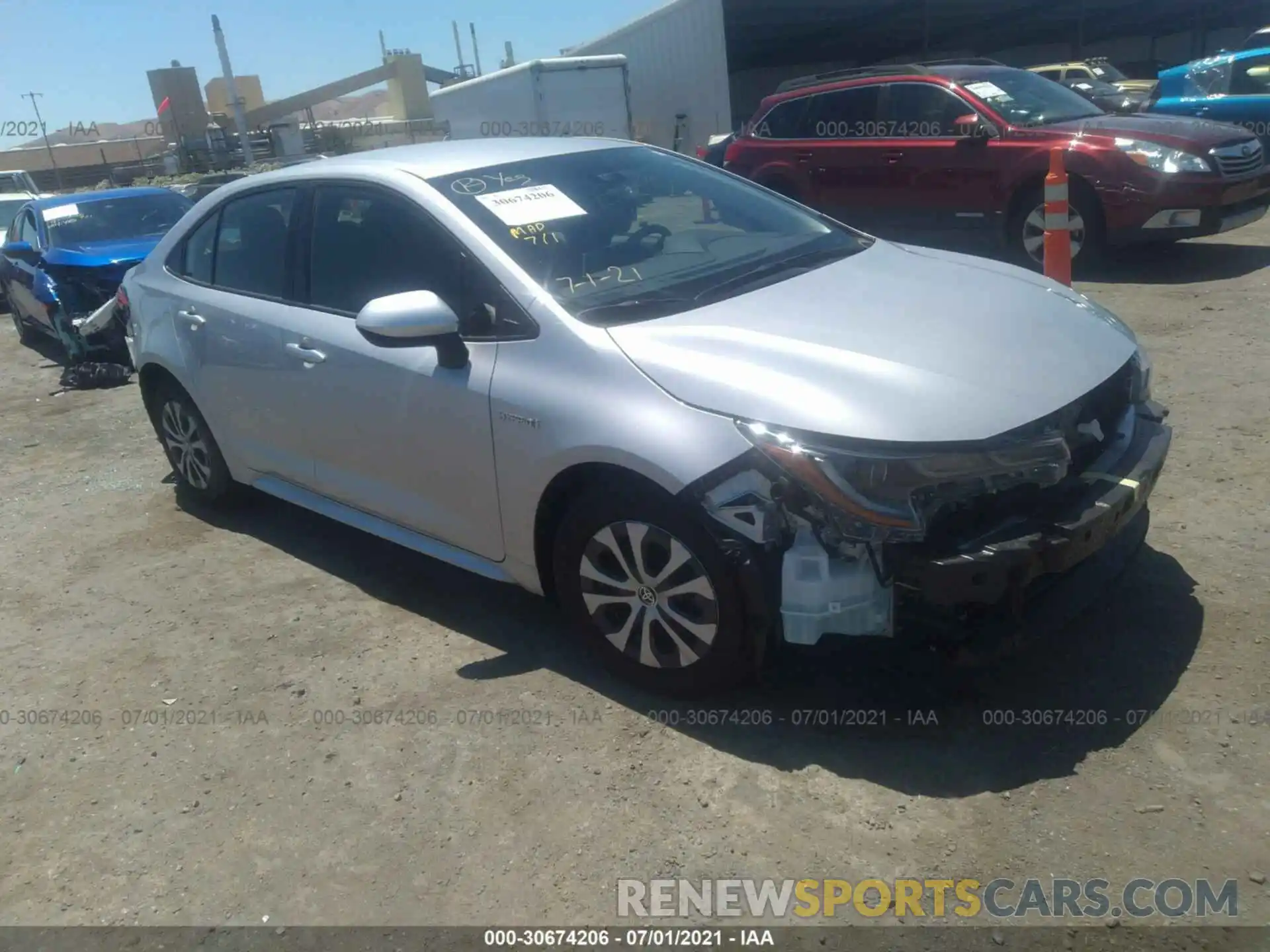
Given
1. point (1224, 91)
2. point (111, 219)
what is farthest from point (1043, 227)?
point (111, 219)

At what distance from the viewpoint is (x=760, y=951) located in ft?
7.96

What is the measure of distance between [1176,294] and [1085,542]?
5.80m

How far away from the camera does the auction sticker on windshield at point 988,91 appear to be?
366 inches

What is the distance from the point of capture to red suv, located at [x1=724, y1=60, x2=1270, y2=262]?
8086mm

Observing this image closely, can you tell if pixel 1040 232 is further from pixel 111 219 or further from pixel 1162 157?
pixel 111 219

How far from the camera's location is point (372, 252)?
3934 millimetres

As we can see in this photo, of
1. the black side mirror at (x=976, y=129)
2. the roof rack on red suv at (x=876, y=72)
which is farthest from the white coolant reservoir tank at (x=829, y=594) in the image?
the roof rack on red suv at (x=876, y=72)

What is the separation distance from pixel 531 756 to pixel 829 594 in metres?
1.05

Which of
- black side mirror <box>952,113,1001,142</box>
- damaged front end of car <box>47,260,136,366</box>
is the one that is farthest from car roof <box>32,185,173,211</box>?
black side mirror <box>952,113,1001,142</box>

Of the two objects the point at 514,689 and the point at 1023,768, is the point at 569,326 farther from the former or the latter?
the point at 1023,768

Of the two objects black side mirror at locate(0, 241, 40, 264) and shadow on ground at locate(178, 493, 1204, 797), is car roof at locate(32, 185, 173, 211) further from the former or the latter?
shadow on ground at locate(178, 493, 1204, 797)

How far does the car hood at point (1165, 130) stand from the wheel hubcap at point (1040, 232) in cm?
65

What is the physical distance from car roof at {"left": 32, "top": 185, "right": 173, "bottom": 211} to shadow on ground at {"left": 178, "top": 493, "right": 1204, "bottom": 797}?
344 inches

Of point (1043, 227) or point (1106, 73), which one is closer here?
point (1043, 227)
